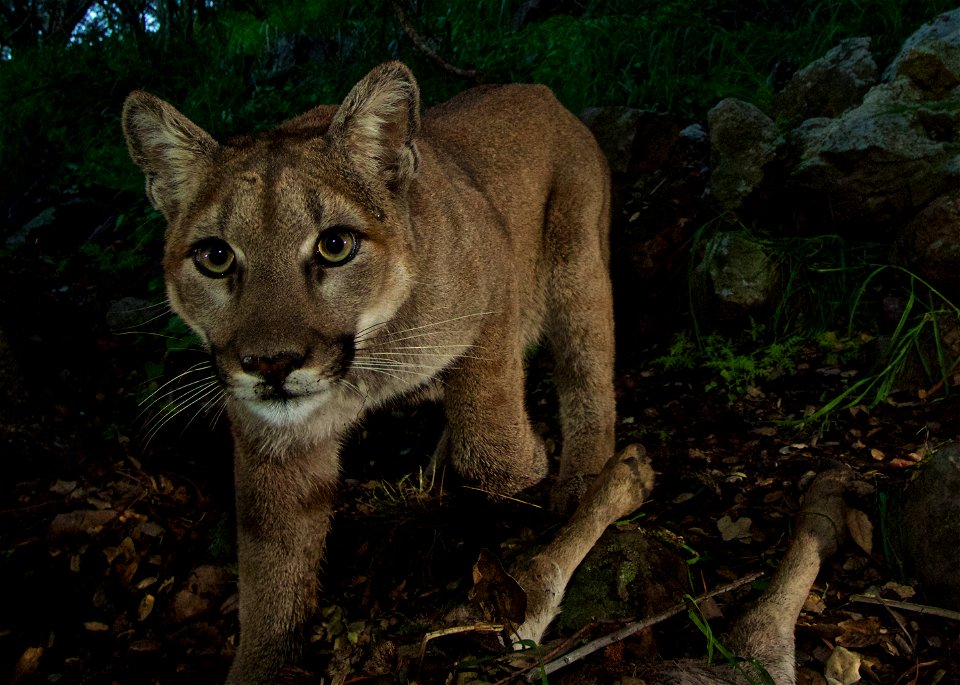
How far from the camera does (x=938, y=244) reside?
3242mm

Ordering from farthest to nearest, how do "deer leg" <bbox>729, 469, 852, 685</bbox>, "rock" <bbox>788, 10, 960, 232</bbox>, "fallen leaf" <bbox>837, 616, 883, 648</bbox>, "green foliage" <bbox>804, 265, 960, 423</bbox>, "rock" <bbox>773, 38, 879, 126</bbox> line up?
"rock" <bbox>773, 38, 879, 126</bbox> < "rock" <bbox>788, 10, 960, 232</bbox> < "green foliage" <bbox>804, 265, 960, 423</bbox> < "fallen leaf" <bbox>837, 616, 883, 648</bbox> < "deer leg" <bbox>729, 469, 852, 685</bbox>

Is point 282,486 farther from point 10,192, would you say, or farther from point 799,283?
point 10,192

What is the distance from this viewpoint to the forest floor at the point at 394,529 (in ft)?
7.14

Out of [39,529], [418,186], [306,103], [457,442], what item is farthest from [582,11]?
[39,529]

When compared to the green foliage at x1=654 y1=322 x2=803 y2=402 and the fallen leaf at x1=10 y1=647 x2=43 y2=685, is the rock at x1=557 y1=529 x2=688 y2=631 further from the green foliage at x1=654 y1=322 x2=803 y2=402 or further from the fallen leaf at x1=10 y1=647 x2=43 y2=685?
the fallen leaf at x1=10 y1=647 x2=43 y2=685

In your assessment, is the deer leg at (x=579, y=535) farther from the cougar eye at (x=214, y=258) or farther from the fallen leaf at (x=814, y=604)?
the cougar eye at (x=214, y=258)

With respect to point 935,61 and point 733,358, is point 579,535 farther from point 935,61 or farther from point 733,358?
point 935,61

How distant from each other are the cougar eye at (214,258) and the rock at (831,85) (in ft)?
11.3

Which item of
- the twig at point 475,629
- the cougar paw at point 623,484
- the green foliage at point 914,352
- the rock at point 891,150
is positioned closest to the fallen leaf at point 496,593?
the twig at point 475,629

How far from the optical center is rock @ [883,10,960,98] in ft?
12.5

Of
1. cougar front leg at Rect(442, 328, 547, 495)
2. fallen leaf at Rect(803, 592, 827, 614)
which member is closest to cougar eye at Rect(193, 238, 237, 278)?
cougar front leg at Rect(442, 328, 547, 495)

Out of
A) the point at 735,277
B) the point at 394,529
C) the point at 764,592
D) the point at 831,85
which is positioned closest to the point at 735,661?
the point at 764,592

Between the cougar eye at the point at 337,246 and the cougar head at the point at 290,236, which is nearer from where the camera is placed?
the cougar head at the point at 290,236

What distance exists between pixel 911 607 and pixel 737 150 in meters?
2.71
